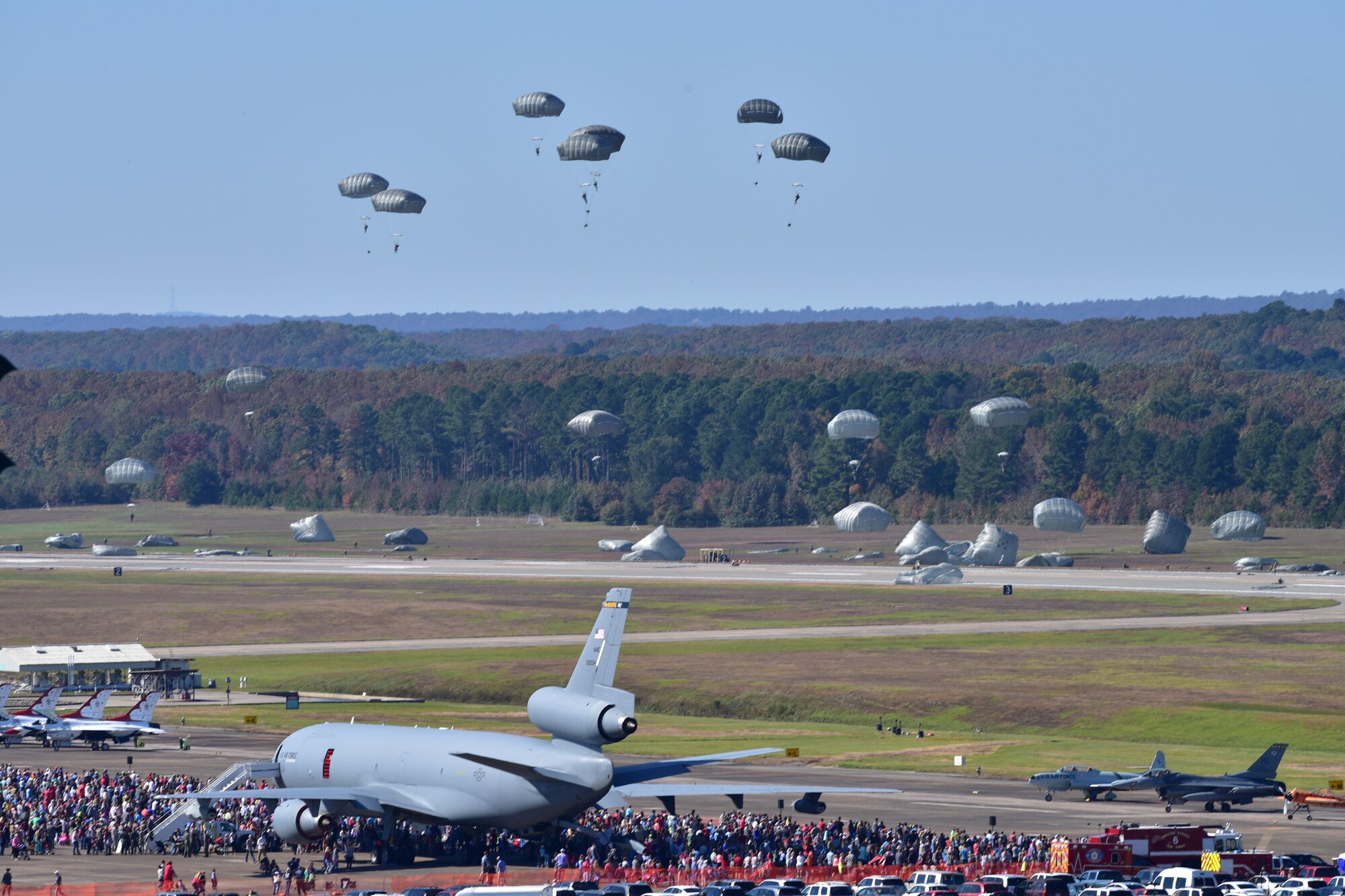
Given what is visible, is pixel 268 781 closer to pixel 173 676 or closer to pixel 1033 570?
pixel 173 676

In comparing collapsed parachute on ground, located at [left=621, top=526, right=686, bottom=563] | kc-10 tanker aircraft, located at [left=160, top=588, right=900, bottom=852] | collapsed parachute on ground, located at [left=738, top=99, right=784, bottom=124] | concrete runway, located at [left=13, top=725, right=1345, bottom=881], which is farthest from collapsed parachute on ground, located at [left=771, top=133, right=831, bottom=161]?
kc-10 tanker aircraft, located at [left=160, top=588, right=900, bottom=852]

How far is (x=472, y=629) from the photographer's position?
125 m

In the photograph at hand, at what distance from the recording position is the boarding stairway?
5691 cm

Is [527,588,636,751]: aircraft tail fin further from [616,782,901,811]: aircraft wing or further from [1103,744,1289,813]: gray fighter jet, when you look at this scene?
[1103,744,1289,813]: gray fighter jet

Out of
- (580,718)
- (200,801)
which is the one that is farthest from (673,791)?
(200,801)

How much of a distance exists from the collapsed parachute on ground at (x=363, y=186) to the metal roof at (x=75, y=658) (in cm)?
7245

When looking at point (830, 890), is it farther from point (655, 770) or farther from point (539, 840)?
point (539, 840)

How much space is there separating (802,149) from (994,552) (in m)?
51.5

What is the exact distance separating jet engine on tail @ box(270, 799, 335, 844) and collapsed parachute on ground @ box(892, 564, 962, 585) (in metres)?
104

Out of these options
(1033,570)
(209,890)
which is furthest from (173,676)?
(1033,570)

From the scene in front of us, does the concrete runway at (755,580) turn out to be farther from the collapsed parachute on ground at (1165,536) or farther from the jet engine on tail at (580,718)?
the jet engine on tail at (580,718)

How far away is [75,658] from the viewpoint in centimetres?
10150

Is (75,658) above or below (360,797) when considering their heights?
below

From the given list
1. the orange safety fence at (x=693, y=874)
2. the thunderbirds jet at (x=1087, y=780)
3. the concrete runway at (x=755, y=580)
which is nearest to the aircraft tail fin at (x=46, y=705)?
the concrete runway at (x=755, y=580)
